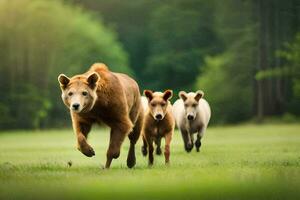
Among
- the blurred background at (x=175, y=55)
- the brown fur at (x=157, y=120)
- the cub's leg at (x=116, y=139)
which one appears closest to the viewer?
the cub's leg at (x=116, y=139)

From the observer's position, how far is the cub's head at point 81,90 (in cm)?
882

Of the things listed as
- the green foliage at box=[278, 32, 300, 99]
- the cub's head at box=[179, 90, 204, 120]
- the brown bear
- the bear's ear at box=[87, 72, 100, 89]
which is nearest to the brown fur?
the brown bear

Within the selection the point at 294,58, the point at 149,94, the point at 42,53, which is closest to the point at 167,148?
the point at 149,94

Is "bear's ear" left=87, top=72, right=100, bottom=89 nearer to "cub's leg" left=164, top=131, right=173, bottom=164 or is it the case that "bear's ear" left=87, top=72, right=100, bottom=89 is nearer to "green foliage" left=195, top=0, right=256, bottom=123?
"cub's leg" left=164, top=131, right=173, bottom=164

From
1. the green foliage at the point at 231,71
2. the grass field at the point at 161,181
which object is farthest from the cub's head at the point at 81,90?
the green foliage at the point at 231,71

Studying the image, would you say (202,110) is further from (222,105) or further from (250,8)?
(250,8)

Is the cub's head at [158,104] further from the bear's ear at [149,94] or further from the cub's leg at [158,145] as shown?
the cub's leg at [158,145]

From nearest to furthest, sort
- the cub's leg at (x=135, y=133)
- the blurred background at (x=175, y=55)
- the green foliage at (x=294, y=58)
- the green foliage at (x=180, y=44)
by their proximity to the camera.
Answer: the cub's leg at (x=135, y=133) < the blurred background at (x=175, y=55) < the green foliage at (x=294, y=58) < the green foliage at (x=180, y=44)

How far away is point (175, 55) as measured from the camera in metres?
43.4

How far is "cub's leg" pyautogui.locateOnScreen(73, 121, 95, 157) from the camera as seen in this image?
8898 millimetres

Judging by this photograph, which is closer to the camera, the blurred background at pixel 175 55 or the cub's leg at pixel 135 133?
the cub's leg at pixel 135 133

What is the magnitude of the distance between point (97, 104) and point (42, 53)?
1232 inches

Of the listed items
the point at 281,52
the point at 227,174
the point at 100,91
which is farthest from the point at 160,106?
the point at 281,52

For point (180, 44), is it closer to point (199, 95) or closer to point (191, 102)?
point (191, 102)
